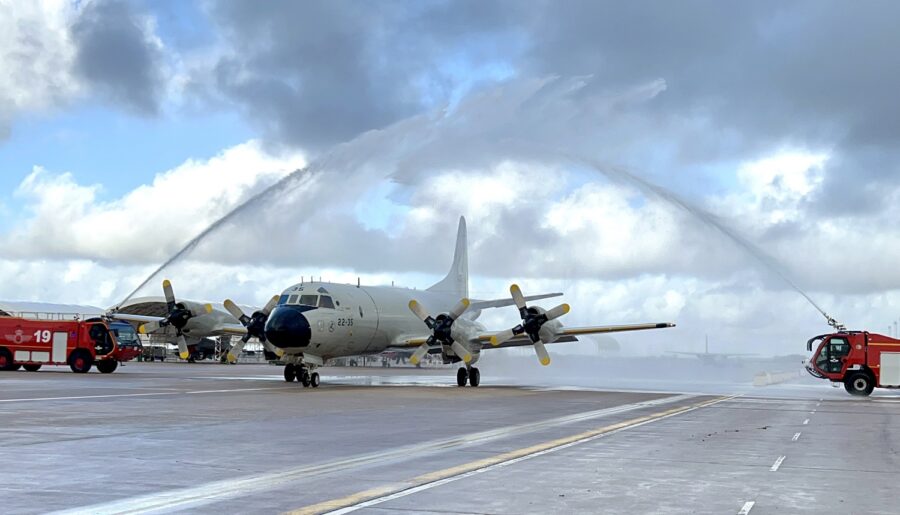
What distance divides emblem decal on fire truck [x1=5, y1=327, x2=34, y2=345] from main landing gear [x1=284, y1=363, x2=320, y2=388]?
1563 cm

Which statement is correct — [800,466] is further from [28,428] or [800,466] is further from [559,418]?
[28,428]

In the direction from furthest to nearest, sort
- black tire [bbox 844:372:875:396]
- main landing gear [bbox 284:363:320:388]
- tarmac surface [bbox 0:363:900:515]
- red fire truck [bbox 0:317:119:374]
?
1. red fire truck [bbox 0:317:119:374]
2. black tire [bbox 844:372:875:396]
3. main landing gear [bbox 284:363:320:388]
4. tarmac surface [bbox 0:363:900:515]

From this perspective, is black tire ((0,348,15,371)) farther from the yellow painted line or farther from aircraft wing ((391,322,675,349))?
the yellow painted line

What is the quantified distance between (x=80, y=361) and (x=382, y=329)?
16763 millimetres

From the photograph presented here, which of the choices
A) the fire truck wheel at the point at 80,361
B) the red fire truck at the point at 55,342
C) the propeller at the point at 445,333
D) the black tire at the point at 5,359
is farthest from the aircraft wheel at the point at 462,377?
the black tire at the point at 5,359

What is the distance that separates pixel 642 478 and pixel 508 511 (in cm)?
339

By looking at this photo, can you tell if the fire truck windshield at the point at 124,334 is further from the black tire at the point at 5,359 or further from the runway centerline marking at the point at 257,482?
the runway centerline marking at the point at 257,482

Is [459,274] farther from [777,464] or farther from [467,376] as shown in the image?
[777,464]

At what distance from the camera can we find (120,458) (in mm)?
13406

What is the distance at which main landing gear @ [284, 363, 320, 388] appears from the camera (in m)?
37.2

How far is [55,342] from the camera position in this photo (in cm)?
4700

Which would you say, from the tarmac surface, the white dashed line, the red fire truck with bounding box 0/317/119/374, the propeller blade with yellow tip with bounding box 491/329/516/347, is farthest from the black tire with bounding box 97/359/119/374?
the white dashed line

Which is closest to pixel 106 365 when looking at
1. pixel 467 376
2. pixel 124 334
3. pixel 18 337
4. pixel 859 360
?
pixel 124 334

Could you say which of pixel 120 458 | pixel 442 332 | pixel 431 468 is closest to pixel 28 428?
pixel 120 458
